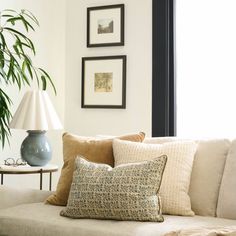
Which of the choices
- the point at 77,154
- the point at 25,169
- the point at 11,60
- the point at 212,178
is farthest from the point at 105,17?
the point at 212,178

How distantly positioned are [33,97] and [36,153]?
403mm

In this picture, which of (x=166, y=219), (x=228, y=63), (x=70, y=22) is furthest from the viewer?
(x=70, y=22)

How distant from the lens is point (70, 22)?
476 cm

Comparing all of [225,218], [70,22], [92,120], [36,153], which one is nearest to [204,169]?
[225,218]

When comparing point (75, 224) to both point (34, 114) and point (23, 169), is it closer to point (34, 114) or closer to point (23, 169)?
point (23, 169)

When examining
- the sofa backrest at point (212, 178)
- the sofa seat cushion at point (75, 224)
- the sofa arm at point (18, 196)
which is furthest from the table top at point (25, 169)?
the sofa backrest at point (212, 178)

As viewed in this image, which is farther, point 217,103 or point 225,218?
point 217,103

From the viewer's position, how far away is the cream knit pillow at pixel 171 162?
8.82ft

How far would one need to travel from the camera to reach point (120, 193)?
252 cm

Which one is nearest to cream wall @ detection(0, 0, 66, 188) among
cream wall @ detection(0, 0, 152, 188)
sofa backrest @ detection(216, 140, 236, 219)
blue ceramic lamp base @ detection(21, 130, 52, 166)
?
cream wall @ detection(0, 0, 152, 188)

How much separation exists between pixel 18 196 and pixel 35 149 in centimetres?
65

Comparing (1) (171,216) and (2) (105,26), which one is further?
(2) (105,26)

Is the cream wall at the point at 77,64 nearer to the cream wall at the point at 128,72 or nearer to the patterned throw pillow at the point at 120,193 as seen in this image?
the cream wall at the point at 128,72

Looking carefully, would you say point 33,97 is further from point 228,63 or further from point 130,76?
point 228,63
